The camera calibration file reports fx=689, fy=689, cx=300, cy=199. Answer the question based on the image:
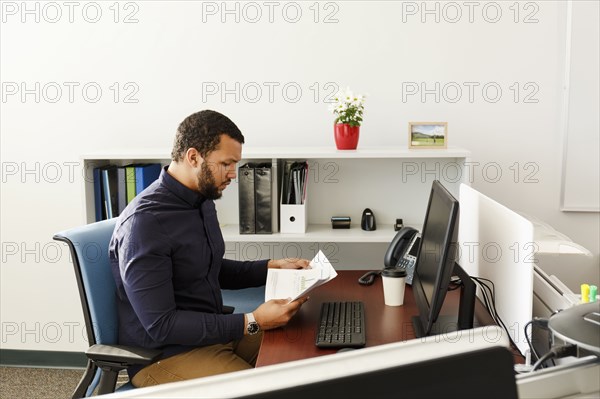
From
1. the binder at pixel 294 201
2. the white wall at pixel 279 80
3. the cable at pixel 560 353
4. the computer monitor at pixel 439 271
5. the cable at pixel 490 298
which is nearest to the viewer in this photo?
the cable at pixel 560 353

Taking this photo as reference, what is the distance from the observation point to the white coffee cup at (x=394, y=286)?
222 centimetres

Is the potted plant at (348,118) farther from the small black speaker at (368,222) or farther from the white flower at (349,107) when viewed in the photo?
the small black speaker at (368,222)

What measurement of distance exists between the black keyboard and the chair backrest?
0.67 m

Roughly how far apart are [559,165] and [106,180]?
2089 millimetres

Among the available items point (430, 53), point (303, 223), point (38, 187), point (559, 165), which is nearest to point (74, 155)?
point (38, 187)

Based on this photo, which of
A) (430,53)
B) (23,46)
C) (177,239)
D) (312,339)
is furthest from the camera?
(23,46)

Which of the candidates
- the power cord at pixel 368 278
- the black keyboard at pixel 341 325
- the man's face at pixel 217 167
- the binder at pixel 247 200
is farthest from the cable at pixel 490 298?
the binder at pixel 247 200

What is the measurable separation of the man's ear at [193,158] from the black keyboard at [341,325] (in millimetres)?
619

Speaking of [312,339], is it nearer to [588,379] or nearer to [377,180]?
[588,379]

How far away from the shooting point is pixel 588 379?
0.77 meters

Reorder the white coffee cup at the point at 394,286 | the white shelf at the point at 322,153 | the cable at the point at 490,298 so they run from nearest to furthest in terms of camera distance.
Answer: the cable at the point at 490,298 < the white coffee cup at the point at 394,286 < the white shelf at the point at 322,153

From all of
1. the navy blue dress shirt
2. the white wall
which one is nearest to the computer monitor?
the navy blue dress shirt

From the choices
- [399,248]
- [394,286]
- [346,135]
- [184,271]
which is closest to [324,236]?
[346,135]

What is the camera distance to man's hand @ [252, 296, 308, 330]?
2.04m
